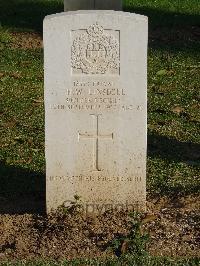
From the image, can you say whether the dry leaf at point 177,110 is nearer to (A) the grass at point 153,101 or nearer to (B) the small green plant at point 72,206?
(A) the grass at point 153,101

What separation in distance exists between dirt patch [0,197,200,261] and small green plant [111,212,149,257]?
0.07 m

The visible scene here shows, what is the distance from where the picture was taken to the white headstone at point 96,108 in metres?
5.95

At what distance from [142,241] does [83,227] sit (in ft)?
2.13

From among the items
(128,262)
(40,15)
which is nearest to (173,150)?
(128,262)

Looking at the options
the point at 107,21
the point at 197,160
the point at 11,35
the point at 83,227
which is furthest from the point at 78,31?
the point at 11,35

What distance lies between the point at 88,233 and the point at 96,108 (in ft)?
3.14

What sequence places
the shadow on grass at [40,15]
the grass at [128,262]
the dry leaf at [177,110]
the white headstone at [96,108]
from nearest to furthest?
the grass at [128,262]
the white headstone at [96,108]
the dry leaf at [177,110]
the shadow on grass at [40,15]

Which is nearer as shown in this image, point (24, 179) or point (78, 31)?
point (78, 31)

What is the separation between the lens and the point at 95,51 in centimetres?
603

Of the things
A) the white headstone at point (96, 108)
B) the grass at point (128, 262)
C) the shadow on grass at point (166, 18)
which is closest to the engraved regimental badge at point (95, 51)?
the white headstone at point (96, 108)

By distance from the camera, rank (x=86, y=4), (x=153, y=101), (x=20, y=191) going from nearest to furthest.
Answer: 1. (x=20, y=191)
2. (x=153, y=101)
3. (x=86, y=4)

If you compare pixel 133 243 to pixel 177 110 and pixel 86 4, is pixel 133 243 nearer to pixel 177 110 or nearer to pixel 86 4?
pixel 177 110

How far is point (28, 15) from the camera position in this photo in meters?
13.7

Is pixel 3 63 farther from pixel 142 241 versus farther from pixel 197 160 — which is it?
pixel 142 241
